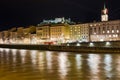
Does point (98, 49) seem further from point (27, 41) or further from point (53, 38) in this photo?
point (27, 41)

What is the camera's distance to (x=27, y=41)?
567ft

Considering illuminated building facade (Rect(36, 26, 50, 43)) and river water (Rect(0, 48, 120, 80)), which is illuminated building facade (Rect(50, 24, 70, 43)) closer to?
illuminated building facade (Rect(36, 26, 50, 43))

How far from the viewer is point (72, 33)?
15538 centimetres

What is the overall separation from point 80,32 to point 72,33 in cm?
725

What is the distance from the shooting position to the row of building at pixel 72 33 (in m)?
131

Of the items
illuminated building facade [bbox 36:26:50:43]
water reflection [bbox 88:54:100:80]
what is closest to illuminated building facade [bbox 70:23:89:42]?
illuminated building facade [bbox 36:26:50:43]

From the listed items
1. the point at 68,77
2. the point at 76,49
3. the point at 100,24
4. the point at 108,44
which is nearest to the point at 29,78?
the point at 68,77

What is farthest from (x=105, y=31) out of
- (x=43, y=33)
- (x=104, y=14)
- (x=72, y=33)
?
(x=43, y=33)

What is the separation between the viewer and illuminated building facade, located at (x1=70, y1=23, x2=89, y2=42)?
144 meters

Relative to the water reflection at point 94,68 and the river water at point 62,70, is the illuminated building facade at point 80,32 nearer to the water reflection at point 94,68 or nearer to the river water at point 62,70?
the water reflection at point 94,68

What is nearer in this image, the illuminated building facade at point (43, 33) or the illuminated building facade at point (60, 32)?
the illuminated building facade at point (60, 32)

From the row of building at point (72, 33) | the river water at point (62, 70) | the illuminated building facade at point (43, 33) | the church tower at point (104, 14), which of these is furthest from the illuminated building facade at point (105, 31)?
the river water at point (62, 70)

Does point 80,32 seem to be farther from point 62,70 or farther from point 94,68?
point 62,70

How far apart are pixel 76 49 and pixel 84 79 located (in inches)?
1675
